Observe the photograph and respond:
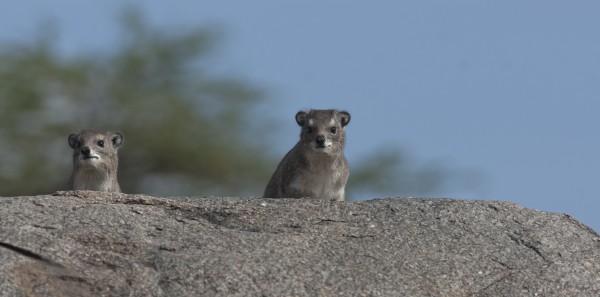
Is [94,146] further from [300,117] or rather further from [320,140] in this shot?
[320,140]

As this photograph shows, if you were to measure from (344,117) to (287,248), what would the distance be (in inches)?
199

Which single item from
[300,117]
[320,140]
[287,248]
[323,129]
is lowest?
[287,248]

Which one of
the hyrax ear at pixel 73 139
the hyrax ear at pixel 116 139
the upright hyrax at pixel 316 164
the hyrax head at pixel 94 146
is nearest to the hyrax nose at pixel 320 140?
the upright hyrax at pixel 316 164

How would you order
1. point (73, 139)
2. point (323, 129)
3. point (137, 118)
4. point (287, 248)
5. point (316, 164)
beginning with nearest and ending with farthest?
point (287, 248)
point (316, 164)
point (323, 129)
point (73, 139)
point (137, 118)

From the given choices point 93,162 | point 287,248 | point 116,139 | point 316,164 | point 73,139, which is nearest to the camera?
point 287,248

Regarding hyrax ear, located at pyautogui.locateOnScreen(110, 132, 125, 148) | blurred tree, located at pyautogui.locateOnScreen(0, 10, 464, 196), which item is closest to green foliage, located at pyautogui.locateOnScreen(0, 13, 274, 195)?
blurred tree, located at pyautogui.locateOnScreen(0, 10, 464, 196)

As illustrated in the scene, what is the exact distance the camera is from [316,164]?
16.1 meters

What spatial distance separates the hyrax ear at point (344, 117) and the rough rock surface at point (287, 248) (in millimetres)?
3367

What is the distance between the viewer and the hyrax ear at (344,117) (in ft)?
55.6

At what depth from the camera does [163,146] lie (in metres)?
32.9

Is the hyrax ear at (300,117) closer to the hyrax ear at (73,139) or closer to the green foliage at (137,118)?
the hyrax ear at (73,139)

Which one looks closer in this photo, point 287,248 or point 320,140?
point 287,248

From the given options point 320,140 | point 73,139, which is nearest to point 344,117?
point 320,140

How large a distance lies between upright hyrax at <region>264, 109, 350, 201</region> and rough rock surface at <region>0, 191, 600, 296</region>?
239cm
